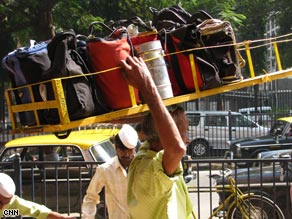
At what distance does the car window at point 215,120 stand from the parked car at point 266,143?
2506mm

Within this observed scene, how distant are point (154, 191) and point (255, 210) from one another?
4331mm

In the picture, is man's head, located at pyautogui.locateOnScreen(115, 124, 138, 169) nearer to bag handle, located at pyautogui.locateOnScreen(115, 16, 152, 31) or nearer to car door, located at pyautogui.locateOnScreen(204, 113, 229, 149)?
bag handle, located at pyautogui.locateOnScreen(115, 16, 152, 31)

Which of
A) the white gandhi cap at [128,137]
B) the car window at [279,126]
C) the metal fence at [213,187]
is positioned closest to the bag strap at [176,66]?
the white gandhi cap at [128,137]

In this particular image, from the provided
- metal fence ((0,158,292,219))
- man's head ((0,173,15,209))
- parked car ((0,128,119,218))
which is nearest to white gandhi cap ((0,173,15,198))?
man's head ((0,173,15,209))

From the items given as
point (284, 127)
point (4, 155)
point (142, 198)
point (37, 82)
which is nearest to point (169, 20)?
point (37, 82)

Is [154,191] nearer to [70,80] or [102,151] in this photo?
[70,80]

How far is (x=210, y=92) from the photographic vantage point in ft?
11.9

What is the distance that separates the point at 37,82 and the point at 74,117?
33cm

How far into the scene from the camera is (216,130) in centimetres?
1805

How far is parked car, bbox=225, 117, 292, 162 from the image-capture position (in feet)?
46.6

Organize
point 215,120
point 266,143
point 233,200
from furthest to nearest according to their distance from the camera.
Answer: point 215,120 → point 266,143 → point 233,200

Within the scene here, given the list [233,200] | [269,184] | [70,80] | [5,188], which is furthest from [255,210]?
[70,80]

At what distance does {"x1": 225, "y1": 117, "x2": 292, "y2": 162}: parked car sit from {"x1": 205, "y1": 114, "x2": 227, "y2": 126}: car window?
8.22ft

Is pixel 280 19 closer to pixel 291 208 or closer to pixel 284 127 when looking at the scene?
pixel 284 127
